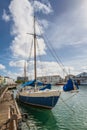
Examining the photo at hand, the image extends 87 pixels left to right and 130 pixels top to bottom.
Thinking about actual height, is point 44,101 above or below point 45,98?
below

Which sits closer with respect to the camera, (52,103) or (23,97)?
(52,103)

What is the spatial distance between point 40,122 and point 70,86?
18.6ft

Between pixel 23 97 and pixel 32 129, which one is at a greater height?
pixel 23 97

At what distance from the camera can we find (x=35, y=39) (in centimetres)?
3072

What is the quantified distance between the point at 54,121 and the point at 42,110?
563cm

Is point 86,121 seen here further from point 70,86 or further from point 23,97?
point 23,97

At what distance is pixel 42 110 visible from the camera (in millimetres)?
24219

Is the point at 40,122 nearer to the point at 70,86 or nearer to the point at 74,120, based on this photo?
the point at 74,120

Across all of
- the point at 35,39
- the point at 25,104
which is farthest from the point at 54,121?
the point at 35,39

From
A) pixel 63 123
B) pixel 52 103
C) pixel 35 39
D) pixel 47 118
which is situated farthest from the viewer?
pixel 35 39

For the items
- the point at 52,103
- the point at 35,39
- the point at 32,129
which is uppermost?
the point at 35,39

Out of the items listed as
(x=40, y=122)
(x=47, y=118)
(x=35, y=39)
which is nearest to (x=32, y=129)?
(x=40, y=122)

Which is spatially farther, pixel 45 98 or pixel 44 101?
pixel 44 101

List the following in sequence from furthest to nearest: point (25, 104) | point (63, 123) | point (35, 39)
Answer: point (35, 39)
point (25, 104)
point (63, 123)
